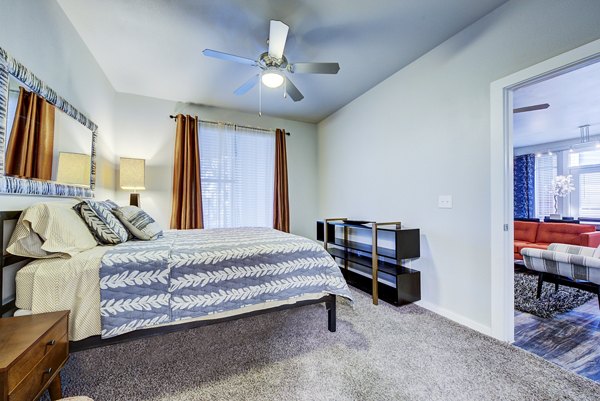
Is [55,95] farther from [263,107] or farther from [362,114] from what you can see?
[362,114]

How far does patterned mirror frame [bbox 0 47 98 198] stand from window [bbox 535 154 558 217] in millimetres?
Result: 8554

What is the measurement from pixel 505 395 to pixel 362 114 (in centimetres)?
322

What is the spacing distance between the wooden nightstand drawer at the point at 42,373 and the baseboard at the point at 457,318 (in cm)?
285

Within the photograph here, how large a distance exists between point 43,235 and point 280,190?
3.09 metres

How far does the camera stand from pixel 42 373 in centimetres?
102

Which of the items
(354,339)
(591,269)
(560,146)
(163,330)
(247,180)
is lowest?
(354,339)

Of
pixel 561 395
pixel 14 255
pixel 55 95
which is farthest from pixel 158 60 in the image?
pixel 561 395

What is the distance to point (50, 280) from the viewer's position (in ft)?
4.23

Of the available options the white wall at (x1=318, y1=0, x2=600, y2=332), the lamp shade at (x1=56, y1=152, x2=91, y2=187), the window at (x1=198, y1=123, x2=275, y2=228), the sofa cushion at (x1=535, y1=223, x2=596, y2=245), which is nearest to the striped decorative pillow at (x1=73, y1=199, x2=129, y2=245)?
the lamp shade at (x1=56, y1=152, x2=91, y2=187)

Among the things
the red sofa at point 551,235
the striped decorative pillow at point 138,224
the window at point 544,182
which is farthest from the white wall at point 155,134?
the window at point 544,182

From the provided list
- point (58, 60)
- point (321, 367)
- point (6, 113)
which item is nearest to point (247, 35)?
point (58, 60)

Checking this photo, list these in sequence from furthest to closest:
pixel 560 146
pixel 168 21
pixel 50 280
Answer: pixel 560 146 → pixel 168 21 → pixel 50 280

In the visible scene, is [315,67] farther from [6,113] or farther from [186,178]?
[186,178]

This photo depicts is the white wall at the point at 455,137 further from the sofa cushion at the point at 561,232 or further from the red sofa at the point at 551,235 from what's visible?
the sofa cushion at the point at 561,232
